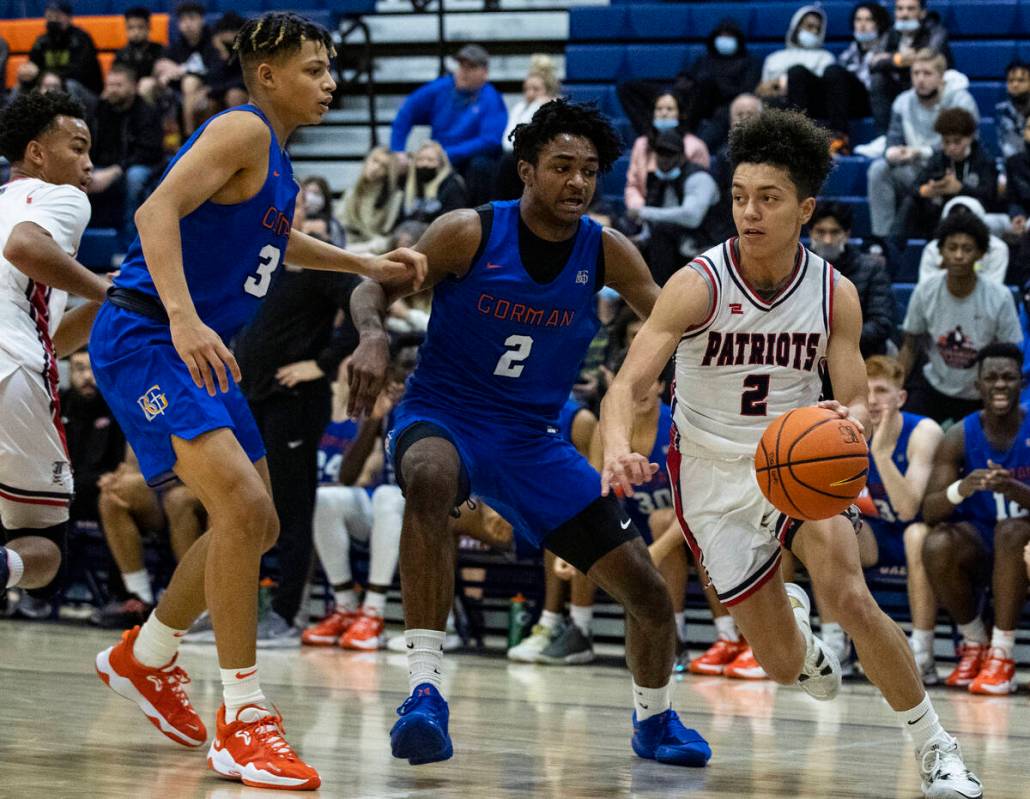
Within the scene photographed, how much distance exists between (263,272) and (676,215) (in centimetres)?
586

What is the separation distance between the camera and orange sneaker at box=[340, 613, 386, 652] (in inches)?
336

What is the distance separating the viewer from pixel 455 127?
11.9 metres

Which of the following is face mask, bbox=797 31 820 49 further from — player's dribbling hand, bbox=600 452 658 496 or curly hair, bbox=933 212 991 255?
player's dribbling hand, bbox=600 452 658 496

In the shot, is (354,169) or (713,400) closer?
(713,400)

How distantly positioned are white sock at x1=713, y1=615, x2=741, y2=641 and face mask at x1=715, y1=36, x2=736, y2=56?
5.49 m

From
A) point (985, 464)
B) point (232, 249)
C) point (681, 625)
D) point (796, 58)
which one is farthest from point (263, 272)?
point (796, 58)

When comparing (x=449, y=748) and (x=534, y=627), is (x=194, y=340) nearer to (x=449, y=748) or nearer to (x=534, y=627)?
(x=449, y=748)

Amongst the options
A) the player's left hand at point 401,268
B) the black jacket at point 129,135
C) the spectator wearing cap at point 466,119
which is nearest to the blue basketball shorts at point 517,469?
the player's left hand at point 401,268

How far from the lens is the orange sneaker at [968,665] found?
7457mm

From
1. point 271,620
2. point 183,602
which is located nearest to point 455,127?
point 271,620

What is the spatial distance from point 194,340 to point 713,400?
1560 mm

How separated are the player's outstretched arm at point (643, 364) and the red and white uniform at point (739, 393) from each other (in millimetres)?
70

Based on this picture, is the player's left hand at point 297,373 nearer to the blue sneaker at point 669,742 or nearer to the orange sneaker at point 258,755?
the blue sneaker at point 669,742

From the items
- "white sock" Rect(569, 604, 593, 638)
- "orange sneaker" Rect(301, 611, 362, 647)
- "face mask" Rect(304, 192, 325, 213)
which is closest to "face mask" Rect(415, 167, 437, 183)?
"face mask" Rect(304, 192, 325, 213)
